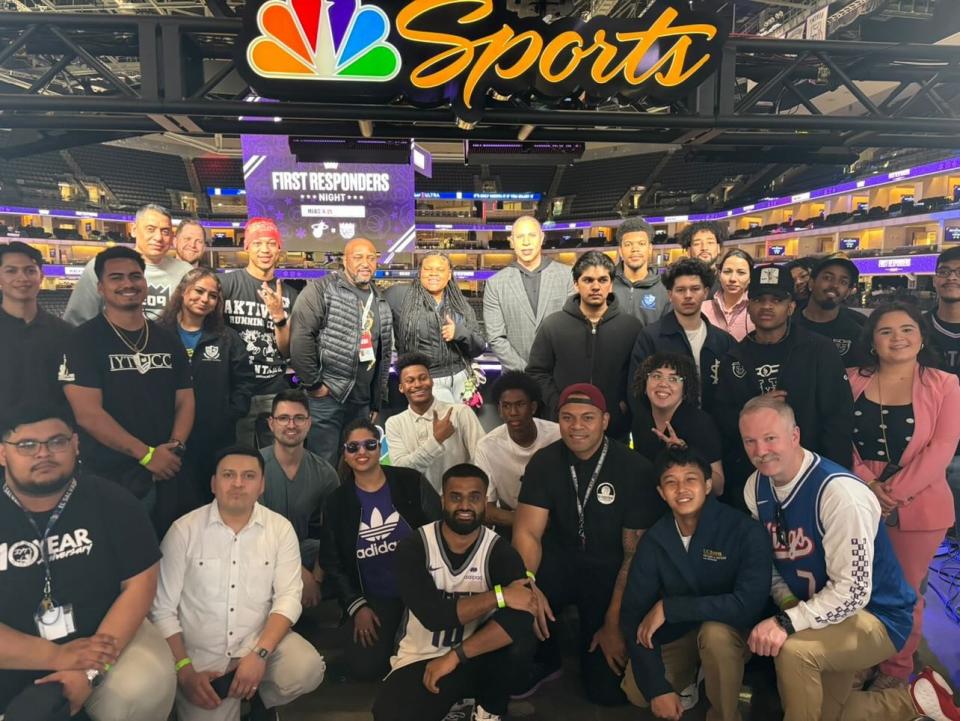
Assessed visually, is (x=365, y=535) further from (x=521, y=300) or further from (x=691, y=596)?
(x=521, y=300)

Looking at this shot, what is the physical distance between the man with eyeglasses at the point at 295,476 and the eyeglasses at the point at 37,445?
892 millimetres

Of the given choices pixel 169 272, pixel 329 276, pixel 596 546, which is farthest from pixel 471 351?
pixel 169 272

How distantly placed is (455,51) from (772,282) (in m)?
2.05

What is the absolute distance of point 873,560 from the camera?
2.08 m

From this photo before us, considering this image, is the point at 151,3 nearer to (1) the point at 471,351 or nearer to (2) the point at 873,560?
(1) the point at 471,351

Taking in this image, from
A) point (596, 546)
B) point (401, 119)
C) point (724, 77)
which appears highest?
point (724, 77)

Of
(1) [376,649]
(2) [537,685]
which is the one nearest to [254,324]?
(1) [376,649]

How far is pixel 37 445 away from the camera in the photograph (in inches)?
75.0

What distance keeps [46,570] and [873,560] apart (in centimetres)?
308

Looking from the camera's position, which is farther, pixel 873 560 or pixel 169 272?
pixel 169 272

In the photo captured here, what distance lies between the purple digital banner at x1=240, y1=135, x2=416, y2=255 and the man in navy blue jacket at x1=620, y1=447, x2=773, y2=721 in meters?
3.90

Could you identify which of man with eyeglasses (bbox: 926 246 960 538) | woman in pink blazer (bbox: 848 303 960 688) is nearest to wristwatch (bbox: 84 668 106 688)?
woman in pink blazer (bbox: 848 303 960 688)

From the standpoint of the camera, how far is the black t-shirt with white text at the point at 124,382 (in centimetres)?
244

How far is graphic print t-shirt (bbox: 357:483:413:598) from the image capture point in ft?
8.26
